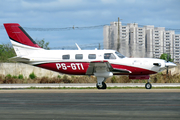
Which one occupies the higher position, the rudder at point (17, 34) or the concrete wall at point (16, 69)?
the rudder at point (17, 34)

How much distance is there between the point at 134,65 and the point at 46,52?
6.85 meters

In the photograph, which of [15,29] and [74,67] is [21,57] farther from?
[74,67]

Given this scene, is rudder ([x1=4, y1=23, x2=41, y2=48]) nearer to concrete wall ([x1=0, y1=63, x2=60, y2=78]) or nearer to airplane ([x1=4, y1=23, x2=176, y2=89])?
airplane ([x1=4, y1=23, x2=176, y2=89])

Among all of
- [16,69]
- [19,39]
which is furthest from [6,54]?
[19,39]

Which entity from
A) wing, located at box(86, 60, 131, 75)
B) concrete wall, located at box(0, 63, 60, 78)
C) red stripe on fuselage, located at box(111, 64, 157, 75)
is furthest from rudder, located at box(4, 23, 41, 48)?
concrete wall, located at box(0, 63, 60, 78)

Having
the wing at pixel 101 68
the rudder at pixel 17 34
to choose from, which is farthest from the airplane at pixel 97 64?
the rudder at pixel 17 34

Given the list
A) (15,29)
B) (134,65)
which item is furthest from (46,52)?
(134,65)

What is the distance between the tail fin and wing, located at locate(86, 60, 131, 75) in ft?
16.0

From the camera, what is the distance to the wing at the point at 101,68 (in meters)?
21.2

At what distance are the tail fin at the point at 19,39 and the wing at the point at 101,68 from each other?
192 inches

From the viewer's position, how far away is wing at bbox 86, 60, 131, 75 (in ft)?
69.5

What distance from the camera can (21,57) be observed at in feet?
75.5

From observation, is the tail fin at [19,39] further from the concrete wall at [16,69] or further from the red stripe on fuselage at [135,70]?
the concrete wall at [16,69]

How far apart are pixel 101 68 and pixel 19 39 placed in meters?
7.15
